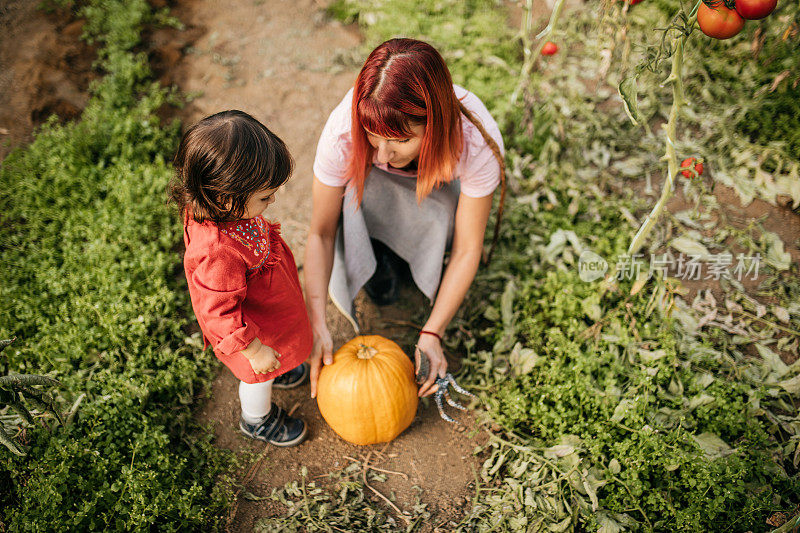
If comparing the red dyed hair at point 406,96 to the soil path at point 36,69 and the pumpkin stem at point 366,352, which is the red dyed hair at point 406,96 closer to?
the pumpkin stem at point 366,352

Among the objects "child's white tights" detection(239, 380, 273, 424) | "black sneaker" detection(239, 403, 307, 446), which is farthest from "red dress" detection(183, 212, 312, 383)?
"black sneaker" detection(239, 403, 307, 446)

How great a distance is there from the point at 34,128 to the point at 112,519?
2.82m

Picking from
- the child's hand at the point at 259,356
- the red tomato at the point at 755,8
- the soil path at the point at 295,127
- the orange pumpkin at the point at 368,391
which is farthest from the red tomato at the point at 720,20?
the child's hand at the point at 259,356

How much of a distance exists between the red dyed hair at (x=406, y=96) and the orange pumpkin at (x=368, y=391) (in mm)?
911

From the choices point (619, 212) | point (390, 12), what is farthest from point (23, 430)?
point (390, 12)

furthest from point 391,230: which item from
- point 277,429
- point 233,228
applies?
point 277,429

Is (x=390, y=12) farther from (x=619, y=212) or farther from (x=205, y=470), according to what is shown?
(x=205, y=470)

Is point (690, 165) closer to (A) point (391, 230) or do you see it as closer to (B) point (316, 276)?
(A) point (391, 230)

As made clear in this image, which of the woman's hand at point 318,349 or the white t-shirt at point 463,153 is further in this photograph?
the woman's hand at point 318,349

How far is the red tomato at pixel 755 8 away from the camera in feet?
5.85

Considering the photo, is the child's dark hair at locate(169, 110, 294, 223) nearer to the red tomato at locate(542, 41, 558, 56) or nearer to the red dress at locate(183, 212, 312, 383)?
the red dress at locate(183, 212, 312, 383)

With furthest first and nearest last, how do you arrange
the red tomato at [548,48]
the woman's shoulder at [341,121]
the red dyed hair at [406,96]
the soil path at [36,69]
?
the soil path at [36,69]
the red tomato at [548,48]
the woman's shoulder at [341,121]
the red dyed hair at [406,96]

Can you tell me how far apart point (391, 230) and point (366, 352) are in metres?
0.73

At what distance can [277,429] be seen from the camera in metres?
2.50
